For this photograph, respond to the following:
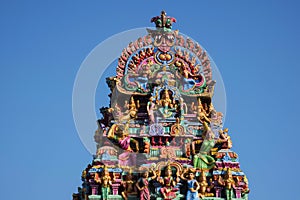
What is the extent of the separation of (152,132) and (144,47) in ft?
14.3

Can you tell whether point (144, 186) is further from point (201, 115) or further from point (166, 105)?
point (201, 115)

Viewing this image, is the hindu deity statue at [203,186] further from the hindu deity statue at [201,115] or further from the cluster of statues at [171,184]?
the hindu deity statue at [201,115]

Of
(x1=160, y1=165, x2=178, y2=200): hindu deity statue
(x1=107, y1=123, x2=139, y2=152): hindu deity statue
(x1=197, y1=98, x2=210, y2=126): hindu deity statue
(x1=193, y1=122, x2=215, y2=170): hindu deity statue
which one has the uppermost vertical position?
(x1=197, y1=98, x2=210, y2=126): hindu deity statue

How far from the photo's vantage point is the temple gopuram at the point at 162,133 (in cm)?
2809

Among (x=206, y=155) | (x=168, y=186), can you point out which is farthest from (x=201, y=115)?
(x=168, y=186)

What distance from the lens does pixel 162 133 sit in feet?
95.8

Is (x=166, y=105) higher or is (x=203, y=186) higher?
(x=166, y=105)

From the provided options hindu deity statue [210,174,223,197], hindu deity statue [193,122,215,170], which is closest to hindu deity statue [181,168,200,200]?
hindu deity statue [193,122,215,170]

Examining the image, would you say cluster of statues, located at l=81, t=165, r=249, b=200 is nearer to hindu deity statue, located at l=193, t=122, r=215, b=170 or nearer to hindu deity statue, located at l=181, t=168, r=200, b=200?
hindu deity statue, located at l=181, t=168, r=200, b=200

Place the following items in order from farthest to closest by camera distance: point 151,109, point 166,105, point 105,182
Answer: point 166,105 → point 151,109 → point 105,182

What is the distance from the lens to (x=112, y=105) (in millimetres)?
30297

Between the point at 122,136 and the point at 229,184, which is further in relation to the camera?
the point at 122,136

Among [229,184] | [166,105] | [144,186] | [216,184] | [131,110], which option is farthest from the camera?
[131,110]

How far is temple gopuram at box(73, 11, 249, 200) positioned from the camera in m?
28.1
